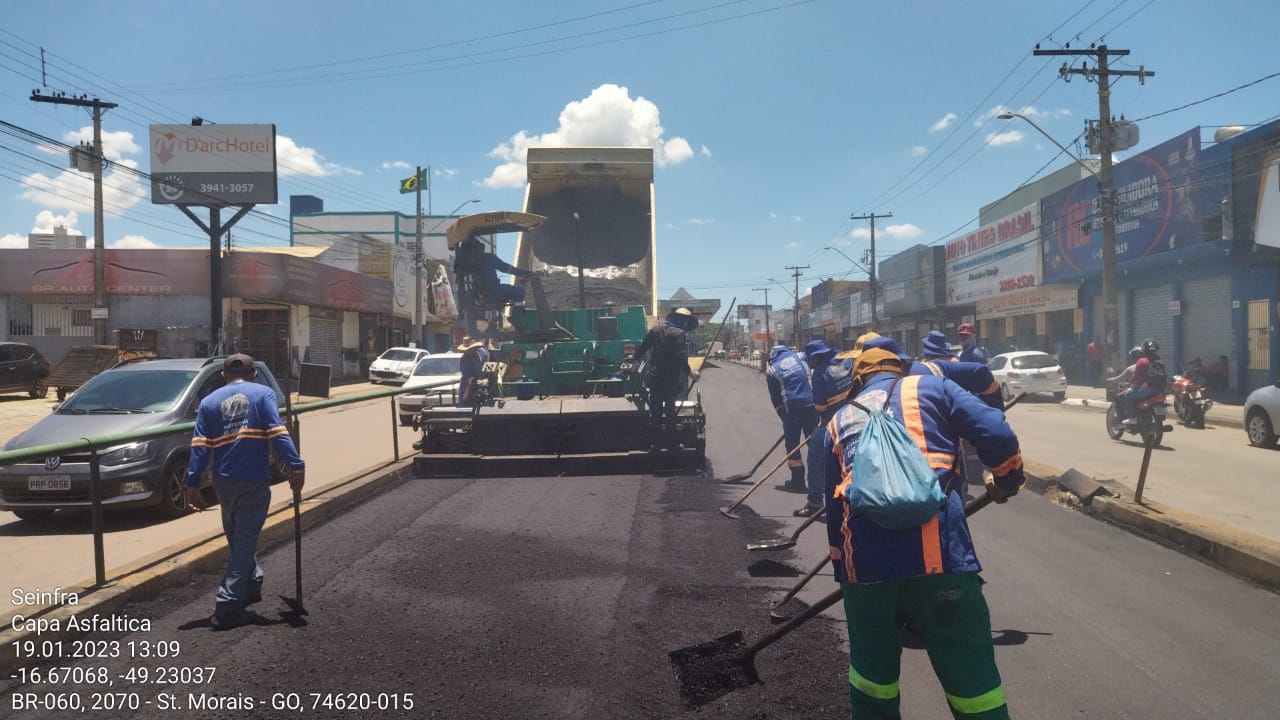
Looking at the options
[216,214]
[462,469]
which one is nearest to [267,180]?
[216,214]

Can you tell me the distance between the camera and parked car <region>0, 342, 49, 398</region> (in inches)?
810

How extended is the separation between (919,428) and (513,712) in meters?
2.03

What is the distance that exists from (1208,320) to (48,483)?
26.0 m

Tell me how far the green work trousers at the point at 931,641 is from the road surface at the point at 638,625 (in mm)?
791

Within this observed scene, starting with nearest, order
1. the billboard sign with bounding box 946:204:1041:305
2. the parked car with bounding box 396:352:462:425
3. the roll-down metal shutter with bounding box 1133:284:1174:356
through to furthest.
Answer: the parked car with bounding box 396:352:462:425
the roll-down metal shutter with bounding box 1133:284:1174:356
the billboard sign with bounding box 946:204:1041:305

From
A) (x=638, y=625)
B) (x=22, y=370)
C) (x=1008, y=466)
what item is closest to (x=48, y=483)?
(x=638, y=625)

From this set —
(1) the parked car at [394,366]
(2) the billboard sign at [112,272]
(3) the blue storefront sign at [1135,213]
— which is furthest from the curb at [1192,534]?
(2) the billboard sign at [112,272]

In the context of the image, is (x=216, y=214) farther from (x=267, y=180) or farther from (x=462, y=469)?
(x=462, y=469)

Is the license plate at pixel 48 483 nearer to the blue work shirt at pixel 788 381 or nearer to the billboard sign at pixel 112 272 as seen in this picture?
the blue work shirt at pixel 788 381

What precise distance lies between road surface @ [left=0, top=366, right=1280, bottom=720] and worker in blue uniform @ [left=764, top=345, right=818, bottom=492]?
1370 mm

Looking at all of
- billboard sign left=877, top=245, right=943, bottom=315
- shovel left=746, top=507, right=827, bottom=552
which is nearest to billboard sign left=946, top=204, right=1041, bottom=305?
billboard sign left=877, top=245, right=943, bottom=315

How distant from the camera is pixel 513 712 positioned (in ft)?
11.0

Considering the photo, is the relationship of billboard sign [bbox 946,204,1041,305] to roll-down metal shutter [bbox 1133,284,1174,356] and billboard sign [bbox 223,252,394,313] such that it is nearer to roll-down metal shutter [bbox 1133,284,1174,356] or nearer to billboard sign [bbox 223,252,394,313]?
roll-down metal shutter [bbox 1133,284,1174,356]

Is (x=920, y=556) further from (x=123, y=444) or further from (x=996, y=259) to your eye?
(x=996, y=259)
